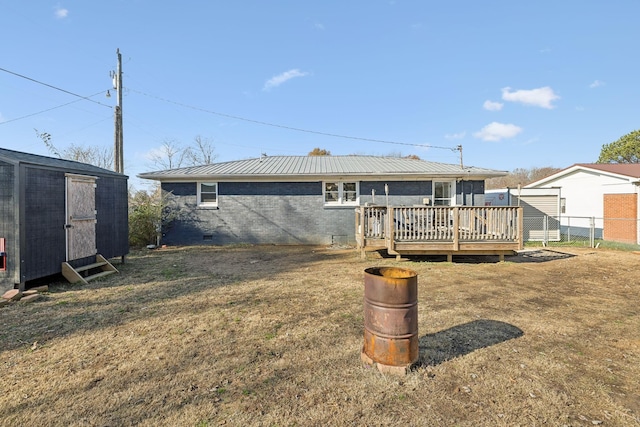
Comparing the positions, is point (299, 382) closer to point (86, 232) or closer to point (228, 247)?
point (86, 232)

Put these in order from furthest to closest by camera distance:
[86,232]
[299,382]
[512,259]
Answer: [512,259] < [86,232] < [299,382]

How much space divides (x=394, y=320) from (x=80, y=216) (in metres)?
7.06

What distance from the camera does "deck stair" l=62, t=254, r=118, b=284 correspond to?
6188mm

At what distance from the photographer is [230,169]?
12852 mm

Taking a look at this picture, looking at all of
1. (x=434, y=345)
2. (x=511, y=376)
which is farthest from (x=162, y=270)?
(x=511, y=376)

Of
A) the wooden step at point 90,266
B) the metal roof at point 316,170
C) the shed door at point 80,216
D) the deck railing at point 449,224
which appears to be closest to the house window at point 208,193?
the metal roof at point 316,170

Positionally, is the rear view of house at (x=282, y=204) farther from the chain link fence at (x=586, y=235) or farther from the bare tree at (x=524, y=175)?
the bare tree at (x=524, y=175)

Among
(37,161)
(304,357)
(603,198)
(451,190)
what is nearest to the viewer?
(304,357)

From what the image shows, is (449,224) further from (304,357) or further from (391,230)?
(304,357)

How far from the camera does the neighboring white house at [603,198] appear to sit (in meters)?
13.4

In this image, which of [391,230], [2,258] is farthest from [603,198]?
[2,258]

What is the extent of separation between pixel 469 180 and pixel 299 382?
11823 mm

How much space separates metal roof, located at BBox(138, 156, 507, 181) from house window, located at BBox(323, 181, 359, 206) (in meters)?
0.57

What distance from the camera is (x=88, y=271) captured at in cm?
713
